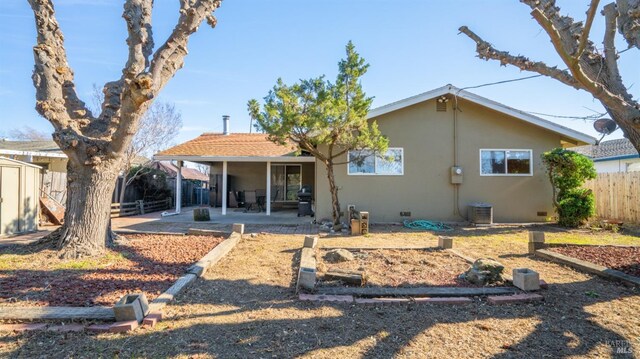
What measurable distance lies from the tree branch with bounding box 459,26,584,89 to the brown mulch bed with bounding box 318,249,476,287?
2.72 m

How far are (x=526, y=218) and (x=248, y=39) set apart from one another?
402 inches

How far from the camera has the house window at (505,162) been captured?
10703 mm

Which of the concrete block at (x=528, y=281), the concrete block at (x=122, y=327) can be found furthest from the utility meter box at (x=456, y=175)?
the concrete block at (x=122, y=327)

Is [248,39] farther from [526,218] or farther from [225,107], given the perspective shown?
[526,218]

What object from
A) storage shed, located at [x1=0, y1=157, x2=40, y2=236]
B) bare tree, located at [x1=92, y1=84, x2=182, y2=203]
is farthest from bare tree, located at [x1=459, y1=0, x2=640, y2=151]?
bare tree, located at [x1=92, y1=84, x2=182, y2=203]

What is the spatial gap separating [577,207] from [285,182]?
10562mm

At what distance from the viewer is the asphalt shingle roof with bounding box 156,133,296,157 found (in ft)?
40.3

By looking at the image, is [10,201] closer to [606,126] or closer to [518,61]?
[518,61]

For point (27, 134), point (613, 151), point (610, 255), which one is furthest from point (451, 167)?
point (27, 134)

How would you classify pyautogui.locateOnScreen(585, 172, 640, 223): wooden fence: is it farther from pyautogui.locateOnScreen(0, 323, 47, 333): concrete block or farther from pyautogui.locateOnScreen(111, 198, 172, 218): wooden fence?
pyautogui.locateOnScreen(111, 198, 172, 218): wooden fence

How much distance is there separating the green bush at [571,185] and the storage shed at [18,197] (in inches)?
549

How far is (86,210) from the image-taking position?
541 cm

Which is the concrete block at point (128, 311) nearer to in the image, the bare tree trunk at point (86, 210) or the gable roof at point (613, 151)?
the bare tree trunk at point (86, 210)

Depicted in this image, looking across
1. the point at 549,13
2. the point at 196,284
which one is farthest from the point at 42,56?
the point at 549,13
